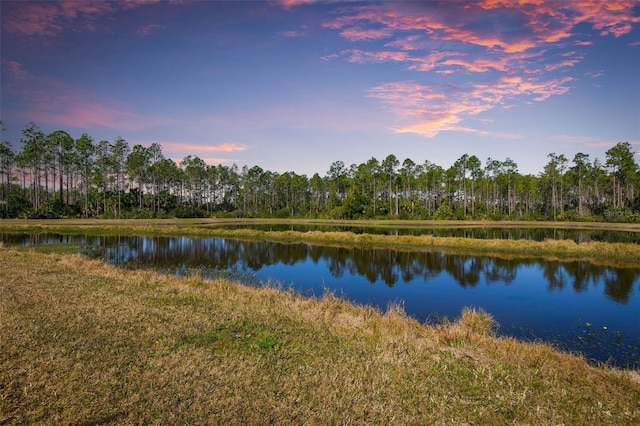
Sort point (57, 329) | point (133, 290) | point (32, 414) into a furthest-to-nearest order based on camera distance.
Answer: point (133, 290) < point (57, 329) < point (32, 414)

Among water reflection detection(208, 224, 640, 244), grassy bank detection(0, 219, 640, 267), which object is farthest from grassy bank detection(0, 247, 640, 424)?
water reflection detection(208, 224, 640, 244)

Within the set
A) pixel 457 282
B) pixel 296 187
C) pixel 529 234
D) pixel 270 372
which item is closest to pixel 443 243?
pixel 457 282

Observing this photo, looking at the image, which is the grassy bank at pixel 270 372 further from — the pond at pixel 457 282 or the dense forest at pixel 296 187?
the dense forest at pixel 296 187

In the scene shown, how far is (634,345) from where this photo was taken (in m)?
11.3

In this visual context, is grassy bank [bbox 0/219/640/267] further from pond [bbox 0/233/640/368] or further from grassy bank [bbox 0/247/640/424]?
Result: grassy bank [bbox 0/247/640/424]

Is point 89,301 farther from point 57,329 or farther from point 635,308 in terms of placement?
point 635,308

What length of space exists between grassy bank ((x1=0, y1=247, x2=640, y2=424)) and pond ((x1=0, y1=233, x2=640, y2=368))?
400cm

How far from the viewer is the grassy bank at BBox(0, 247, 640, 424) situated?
5477 mm

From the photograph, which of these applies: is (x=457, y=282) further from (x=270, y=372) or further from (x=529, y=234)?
(x=529, y=234)

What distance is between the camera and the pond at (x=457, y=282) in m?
12.9

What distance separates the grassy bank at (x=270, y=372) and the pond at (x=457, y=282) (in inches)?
158

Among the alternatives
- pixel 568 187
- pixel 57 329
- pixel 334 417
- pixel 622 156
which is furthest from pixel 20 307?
pixel 568 187

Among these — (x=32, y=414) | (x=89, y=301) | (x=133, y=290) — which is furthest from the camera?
(x=133, y=290)

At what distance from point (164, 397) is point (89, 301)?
7.21m
